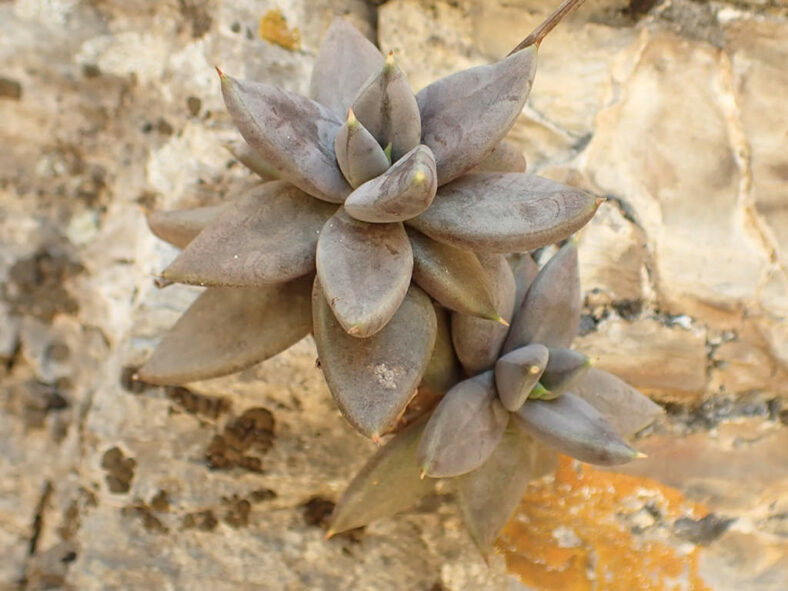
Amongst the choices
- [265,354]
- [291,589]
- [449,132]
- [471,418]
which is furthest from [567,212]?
[291,589]

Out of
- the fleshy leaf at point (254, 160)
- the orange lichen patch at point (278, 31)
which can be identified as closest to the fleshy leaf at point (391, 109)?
the fleshy leaf at point (254, 160)

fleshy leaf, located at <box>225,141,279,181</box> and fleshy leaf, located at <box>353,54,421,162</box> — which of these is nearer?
fleshy leaf, located at <box>353,54,421,162</box>

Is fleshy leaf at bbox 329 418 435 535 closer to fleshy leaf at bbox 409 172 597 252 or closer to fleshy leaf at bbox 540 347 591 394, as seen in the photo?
fleshy leaf at bbox 540 347 591 394

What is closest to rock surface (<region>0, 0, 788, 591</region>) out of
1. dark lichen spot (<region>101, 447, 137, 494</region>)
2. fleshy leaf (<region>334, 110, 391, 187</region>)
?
dark lichen spot (<region>101, 447, 137, 494</region>)

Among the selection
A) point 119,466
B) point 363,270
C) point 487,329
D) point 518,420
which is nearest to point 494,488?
point 518,420

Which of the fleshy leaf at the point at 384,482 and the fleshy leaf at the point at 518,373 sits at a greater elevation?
the fleshy leaf at the point at 518,373

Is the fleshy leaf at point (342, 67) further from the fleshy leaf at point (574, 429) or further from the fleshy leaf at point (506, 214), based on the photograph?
the fleshy leaf at point (574, 429)
